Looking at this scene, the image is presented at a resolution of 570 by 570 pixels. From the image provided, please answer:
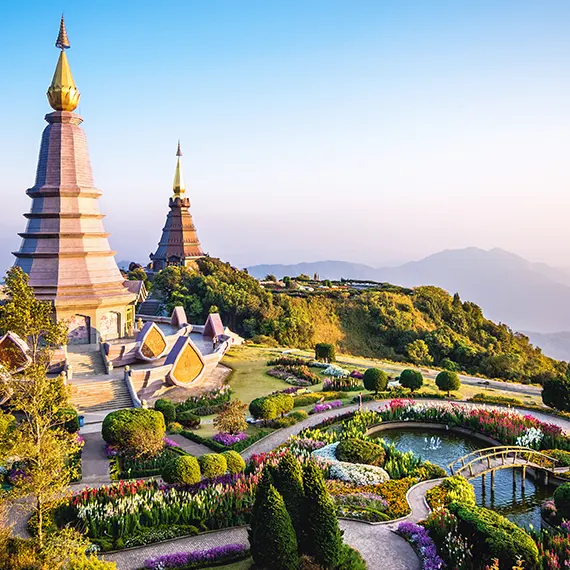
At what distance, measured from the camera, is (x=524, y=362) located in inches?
1873

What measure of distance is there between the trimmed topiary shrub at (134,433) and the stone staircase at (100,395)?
5525 millimetres

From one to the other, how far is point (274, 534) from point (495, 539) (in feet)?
15.3

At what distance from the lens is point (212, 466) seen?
1666cm

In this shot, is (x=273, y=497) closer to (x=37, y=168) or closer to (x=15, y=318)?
(x=15, y=318)

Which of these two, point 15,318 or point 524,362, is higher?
point 15,318

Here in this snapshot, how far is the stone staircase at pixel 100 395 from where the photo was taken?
2447cm

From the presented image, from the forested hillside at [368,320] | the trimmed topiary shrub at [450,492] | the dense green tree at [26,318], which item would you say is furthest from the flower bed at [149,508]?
the forested hillside at [368,320]

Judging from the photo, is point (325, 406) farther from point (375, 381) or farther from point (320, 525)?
point (320, 525)

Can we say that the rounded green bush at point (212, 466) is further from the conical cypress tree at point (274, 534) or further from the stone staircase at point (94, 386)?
the stone staircase at point (94, 386)

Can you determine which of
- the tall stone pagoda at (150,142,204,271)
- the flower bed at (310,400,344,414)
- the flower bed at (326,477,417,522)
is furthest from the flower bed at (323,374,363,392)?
the tall stone pagoda at (150,142,204,271)

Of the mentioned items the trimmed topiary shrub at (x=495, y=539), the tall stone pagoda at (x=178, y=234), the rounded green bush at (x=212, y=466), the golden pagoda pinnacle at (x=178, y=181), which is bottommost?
the rounded green bush at (x=212, y=466)

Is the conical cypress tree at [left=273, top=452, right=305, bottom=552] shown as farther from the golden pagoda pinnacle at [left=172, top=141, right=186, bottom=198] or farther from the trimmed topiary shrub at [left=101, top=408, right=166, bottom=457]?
the golden pagoda pinnacle at [left=172, top=141, right=186, bottom=198]

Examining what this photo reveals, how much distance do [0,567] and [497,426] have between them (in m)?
17.5

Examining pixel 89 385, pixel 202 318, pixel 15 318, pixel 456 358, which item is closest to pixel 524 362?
pixel 456 358
